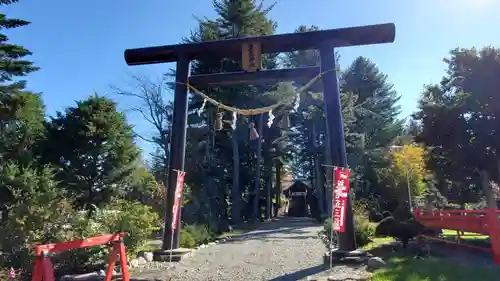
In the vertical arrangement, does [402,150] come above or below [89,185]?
above

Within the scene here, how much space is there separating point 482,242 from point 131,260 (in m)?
9.15

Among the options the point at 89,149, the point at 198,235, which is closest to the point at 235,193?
the point at 89,149

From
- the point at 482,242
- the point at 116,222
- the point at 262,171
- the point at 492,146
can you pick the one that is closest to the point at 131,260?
the point at 116,222

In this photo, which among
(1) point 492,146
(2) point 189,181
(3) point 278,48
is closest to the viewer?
(3) point 278,48

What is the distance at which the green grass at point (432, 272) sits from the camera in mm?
5891

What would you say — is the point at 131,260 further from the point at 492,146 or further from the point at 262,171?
the point at 262,171

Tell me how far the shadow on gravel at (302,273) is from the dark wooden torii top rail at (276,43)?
497 centimetres

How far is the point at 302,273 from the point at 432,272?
2293mm

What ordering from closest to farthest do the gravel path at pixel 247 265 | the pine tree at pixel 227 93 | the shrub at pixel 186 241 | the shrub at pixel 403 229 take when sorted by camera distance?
the gravel path at pixel 247 265 < the shrub at pixel 403 229 < the shrub at pixel 186 241 < the pine tree at pixel 227 93

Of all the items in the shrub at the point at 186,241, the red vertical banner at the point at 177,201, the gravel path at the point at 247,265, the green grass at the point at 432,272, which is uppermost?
the red vertical banner at the point at 177,201

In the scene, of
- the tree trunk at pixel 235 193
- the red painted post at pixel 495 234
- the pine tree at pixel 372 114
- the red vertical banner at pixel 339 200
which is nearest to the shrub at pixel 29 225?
the red vertical banner at pixel 339 200

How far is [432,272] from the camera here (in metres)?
A: 6.25

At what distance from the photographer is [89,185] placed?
14391mm

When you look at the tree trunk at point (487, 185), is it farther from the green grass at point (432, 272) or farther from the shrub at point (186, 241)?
the shrub at point (186, 241)
